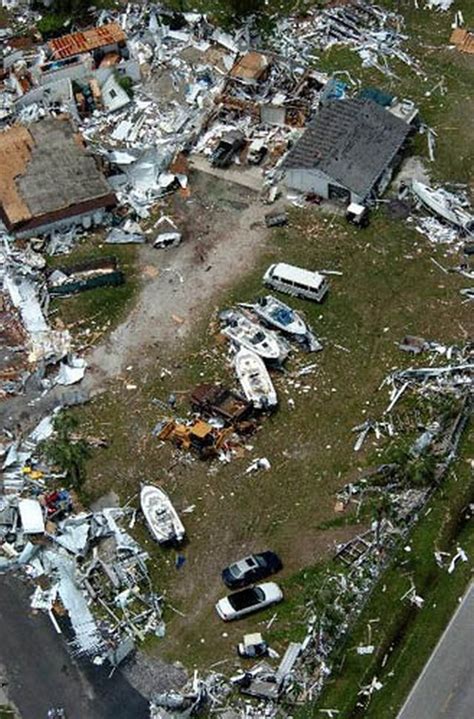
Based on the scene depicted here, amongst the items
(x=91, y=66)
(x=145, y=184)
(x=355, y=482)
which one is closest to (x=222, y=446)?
(x=355, y=482)

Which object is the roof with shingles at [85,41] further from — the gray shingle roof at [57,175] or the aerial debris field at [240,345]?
the gray shingle roof at [57,175]

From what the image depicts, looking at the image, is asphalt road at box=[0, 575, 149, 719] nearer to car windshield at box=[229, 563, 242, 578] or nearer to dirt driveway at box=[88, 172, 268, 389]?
car windshield at box=[229, 563, 242, 578]

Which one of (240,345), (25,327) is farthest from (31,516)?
(240,345)

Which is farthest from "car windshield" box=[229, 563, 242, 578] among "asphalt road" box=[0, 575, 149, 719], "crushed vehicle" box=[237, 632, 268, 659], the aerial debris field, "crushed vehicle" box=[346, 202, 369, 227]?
"crushed vehicle" box=[346, 202, 369, 227]

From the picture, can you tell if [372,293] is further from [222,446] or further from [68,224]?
[68,224]

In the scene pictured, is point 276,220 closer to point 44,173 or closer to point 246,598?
point 44,173

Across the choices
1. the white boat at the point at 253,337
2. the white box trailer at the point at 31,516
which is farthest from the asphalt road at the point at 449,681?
the white box trailer at the point at 31,516
